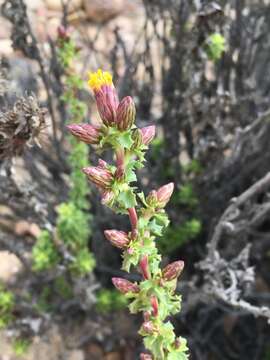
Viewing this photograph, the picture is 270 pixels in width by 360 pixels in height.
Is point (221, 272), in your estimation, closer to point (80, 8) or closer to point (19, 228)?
point (19, 228)

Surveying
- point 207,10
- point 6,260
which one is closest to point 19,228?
point 6,260

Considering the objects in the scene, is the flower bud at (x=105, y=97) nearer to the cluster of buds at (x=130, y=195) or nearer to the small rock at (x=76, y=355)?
the cluster of buds at (x=130, y=195)

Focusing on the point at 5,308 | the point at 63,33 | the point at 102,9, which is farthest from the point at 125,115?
the point at 102,9

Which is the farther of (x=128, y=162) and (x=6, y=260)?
(x=6, y=260)

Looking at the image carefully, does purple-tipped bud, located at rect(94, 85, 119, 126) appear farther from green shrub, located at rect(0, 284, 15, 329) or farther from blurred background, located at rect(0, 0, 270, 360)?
green shrub, located at rect(0, 284, 15, 329)

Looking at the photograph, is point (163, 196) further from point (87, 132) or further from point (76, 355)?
point (76, 355)

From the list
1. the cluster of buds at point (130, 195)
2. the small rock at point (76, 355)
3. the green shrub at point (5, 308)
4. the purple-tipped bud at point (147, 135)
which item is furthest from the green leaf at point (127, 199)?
the small rock at point (76, 355)
